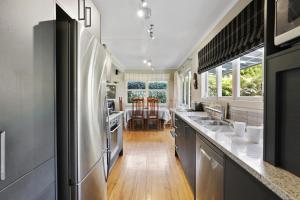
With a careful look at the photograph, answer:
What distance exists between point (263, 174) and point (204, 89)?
10.9 ft

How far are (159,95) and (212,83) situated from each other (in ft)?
15.5

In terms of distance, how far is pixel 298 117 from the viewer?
0.78m

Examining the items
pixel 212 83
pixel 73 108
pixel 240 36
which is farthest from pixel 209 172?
pixel 212 83

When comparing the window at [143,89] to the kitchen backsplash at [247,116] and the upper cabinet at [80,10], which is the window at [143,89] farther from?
the upper cabinet at [80,10]

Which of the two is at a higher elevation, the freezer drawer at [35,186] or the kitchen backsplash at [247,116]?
the kitchen backsplash at [247,116]

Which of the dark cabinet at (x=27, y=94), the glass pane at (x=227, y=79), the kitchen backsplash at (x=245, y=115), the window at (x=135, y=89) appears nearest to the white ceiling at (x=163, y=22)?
the glass pane at (x=227, y=79)

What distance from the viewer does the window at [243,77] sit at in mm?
2111

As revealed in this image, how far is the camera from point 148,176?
2930 mm

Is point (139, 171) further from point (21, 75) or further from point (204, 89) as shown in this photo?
point (21, 75)

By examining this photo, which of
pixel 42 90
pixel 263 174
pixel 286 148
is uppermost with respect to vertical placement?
pixel 42 90

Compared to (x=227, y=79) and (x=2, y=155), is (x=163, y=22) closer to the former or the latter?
(x=227, y=79)

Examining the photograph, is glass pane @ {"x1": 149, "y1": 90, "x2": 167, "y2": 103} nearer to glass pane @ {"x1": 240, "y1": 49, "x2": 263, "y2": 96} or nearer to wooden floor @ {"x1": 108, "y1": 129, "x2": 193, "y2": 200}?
wooden floor @ {"x1": 108, "y1": 129, "x2": 193, "y2": 200}

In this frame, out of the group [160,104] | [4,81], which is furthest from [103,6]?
[160,104]

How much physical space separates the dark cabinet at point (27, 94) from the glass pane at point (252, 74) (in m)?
1.94
